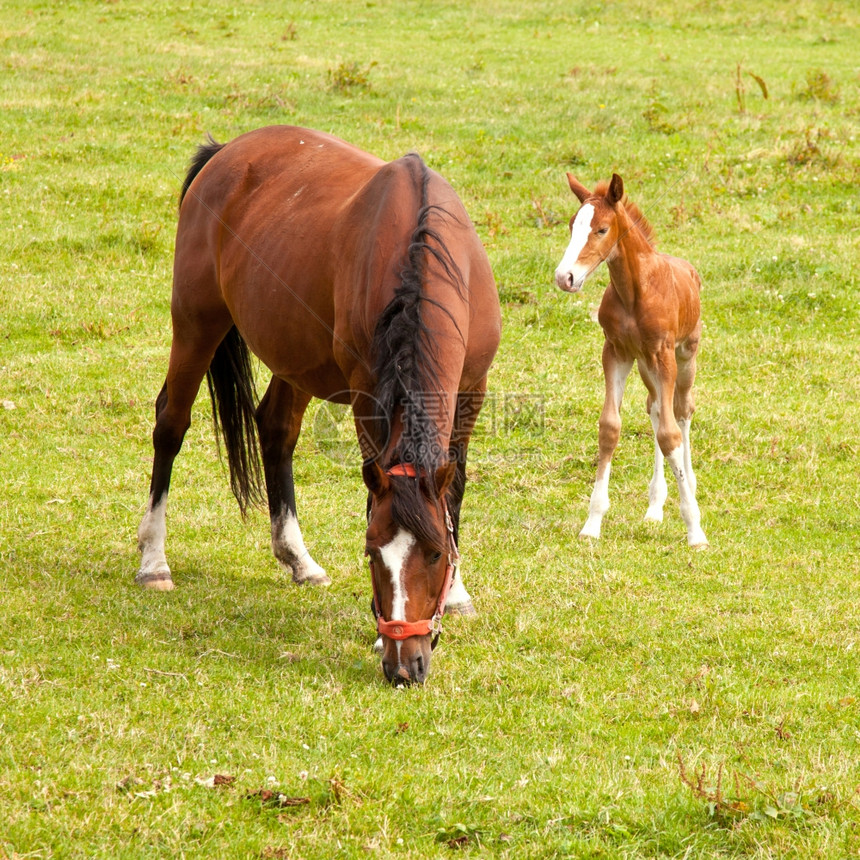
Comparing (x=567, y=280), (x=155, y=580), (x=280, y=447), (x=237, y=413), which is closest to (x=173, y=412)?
(x=237, y=413)

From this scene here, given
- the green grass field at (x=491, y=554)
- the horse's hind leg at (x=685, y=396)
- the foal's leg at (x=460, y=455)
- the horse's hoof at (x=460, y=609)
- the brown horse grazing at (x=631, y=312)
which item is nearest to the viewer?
the green grass field at (x=491, y=554)

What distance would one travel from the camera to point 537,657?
4.71 m

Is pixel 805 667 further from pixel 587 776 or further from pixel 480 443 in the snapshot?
pixel 480 443

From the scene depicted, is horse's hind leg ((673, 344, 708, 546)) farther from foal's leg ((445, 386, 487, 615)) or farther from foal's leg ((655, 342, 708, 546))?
foal's leg ((445, 386, 487, 615))

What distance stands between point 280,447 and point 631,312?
2.25 m

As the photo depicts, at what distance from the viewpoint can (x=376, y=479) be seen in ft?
13.0

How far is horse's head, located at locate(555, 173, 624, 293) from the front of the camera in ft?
19.8

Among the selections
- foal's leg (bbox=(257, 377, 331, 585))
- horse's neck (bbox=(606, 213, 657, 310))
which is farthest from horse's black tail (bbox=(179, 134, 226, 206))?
horse's neck (bbox=(606, 213, 657, 310))

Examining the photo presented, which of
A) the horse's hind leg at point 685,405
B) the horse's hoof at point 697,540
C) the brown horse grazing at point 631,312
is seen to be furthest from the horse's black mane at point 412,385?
the horse's hind leg at point 685,405

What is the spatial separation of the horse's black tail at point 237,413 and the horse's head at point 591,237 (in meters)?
1.98

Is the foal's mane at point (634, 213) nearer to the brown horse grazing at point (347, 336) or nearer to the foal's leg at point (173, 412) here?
the brown horse grazing at point (347, 336)

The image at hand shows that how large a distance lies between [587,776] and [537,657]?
111 centimetres

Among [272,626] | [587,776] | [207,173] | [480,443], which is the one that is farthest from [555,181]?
[587,776]

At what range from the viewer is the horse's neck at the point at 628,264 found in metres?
6.19
